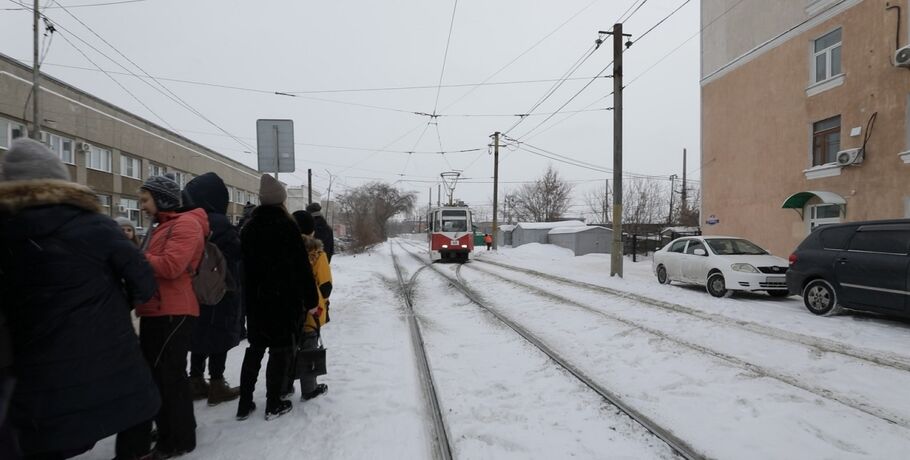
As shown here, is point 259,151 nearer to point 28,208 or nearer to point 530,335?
point 530,335

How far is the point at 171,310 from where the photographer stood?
2916mm

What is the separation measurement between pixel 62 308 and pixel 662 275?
45.1ft

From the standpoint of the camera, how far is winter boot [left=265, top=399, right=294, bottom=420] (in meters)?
3.64

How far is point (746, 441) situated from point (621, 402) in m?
0.97

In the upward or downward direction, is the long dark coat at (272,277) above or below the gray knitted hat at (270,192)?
below

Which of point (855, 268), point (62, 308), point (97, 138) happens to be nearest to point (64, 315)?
point (62, 308)

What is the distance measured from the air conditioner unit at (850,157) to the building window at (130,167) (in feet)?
118

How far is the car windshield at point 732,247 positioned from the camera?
11305 millimetres

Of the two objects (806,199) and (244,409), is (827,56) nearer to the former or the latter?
(806,199)

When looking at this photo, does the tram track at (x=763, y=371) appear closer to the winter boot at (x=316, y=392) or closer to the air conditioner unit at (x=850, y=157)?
the winter boot at (x=316, y=392)

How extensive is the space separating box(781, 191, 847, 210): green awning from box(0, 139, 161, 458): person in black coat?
60.2ft

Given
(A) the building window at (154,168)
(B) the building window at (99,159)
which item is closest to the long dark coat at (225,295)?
(B) the building window at (99,159)

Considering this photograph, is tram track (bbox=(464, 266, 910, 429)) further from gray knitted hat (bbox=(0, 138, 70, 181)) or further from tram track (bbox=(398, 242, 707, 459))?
gray knitted hat (bbox=(0, 138, 70, 181))

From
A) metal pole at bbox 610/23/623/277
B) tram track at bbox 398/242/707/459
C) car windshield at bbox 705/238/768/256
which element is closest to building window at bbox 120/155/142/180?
metal pole at bbox 610/23/623/277
